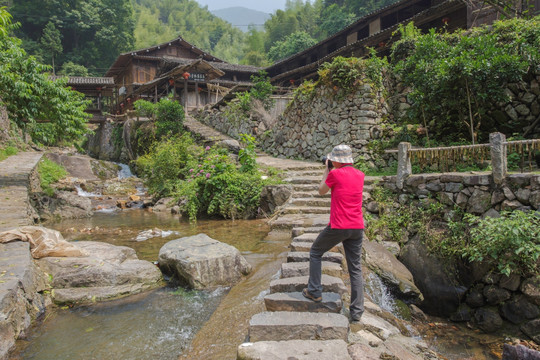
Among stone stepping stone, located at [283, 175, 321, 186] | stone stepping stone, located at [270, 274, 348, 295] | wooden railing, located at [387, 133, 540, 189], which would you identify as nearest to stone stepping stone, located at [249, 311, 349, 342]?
stone stepping stone, located at [270, 274, 348, 295]

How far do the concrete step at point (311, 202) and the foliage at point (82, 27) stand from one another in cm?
4362

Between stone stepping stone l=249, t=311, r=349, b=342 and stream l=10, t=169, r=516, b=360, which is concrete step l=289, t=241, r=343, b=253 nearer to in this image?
stream l=10, t=169, r=516, b=360

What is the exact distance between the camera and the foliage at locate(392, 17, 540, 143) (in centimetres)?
884

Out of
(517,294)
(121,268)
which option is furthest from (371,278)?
(121,268)

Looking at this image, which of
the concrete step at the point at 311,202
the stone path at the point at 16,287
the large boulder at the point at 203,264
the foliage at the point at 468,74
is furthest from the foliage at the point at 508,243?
the stone path at the point at 16,287

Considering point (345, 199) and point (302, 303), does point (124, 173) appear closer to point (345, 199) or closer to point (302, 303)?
point (302, 303)

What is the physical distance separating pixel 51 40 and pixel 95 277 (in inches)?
1767

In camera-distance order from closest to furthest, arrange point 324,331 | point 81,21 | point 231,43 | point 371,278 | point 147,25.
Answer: point 324,331 → point 371,278 → point 81,21 → point 147,25 → point 231,43

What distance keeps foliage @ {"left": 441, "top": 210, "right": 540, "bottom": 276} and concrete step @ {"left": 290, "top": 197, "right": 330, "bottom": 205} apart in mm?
3228

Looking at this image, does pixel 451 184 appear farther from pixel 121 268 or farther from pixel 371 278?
pixel 121 268

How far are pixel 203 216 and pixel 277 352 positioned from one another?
27.4 ft

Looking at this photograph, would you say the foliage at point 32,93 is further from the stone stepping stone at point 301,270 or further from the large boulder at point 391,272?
the large boulder at point 391,272

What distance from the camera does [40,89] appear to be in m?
10.5

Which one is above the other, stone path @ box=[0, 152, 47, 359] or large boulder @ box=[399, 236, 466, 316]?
stone path @ box=[0, 152, 47, 359]
